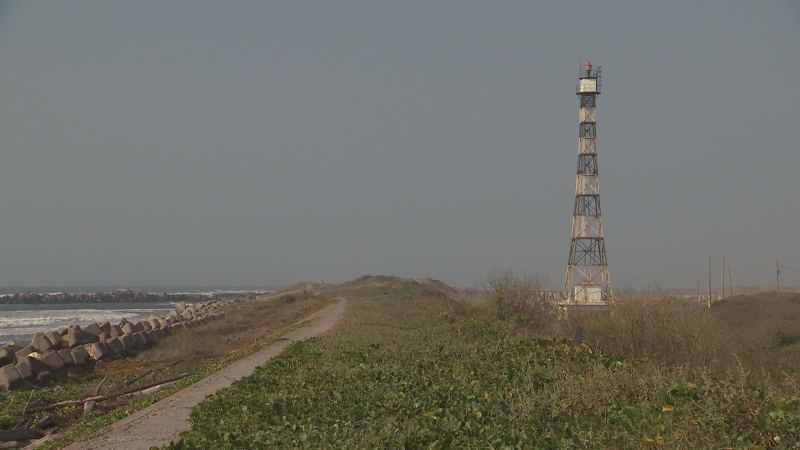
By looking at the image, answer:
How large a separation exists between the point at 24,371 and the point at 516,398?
14623mm

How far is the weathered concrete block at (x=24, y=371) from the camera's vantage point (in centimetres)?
1944

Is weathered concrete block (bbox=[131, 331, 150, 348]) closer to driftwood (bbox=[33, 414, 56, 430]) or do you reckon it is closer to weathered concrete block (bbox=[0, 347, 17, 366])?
weathered concrete block (bbox=[0, 347, 17, 366])

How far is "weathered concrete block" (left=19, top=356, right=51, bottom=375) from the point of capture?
20156mm

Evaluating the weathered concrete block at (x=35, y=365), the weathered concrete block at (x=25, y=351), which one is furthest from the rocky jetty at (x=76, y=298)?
the weathered concrete block at (x=35, y=365)

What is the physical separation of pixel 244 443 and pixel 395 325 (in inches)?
613

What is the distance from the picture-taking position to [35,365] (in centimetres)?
2048

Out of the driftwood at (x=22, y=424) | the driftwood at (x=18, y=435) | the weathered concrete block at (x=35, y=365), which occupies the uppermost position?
the weathered concrete block at (x=35, y=365)

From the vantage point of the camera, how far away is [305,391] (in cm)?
1102

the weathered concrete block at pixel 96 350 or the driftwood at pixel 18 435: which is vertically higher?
the weathered concrete block at pixel 96 350

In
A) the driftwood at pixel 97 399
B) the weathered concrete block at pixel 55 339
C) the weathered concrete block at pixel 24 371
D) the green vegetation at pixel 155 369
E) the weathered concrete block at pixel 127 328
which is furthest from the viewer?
the weathered concrete block at pixel 127 328

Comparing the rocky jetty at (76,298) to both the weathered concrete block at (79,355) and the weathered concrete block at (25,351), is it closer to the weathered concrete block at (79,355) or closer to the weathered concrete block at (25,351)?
the weathered concrete block at (25,351)

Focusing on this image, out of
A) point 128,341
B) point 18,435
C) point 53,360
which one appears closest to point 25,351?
point 128,341

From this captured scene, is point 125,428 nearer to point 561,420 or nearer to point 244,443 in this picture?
point 244,443

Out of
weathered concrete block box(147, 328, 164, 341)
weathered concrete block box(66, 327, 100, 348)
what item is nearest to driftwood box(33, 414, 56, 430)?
weathered concrete block box(66, 327, 100, 348)
